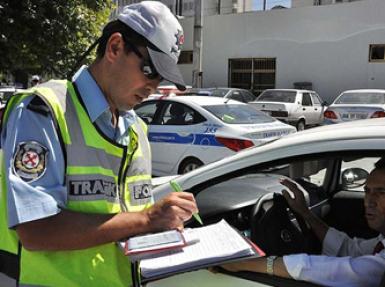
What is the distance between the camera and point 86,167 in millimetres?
1270

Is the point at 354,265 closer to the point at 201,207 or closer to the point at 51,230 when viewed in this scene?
the point at 201,207

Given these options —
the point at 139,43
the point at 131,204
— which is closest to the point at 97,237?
the point at 131,204

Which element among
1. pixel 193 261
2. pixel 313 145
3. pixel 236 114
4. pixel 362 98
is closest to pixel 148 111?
pixel 236 114

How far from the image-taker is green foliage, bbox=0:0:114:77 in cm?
721

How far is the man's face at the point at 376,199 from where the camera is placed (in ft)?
7.09

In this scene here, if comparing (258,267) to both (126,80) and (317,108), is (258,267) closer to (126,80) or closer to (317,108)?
(126,80)

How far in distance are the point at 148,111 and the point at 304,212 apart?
6109mm

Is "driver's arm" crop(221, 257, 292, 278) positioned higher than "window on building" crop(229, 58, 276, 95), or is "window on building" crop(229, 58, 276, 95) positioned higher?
"window on building" crop(229, 58, 276, 95)

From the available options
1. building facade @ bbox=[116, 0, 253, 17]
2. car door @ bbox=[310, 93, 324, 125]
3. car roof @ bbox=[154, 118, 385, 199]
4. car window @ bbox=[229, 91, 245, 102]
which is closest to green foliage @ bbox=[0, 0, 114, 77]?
car roof @ bbox=[154, 118, 385, 199]

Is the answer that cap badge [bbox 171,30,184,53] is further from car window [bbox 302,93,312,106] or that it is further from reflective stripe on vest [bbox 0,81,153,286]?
car window [bbox 302,93,312,106]

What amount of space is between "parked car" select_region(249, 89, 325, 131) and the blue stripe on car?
25.2 feet

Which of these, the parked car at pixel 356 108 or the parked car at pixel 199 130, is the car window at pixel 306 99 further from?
the parked car at pixel 199 130

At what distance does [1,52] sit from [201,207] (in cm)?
601

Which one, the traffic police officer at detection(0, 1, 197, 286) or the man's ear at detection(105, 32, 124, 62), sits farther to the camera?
the man's ear at detection(105, 32, 124, 62)
